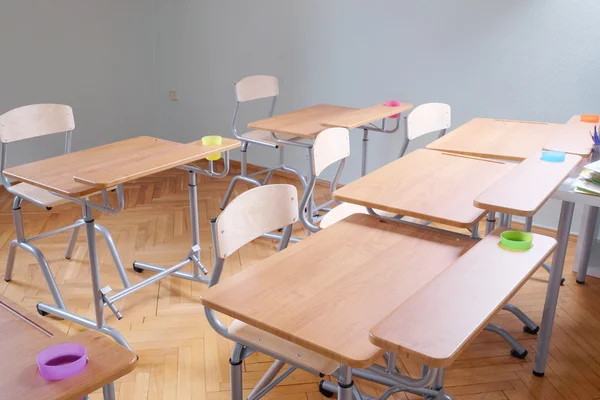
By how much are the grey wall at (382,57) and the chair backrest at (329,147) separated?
1.36m

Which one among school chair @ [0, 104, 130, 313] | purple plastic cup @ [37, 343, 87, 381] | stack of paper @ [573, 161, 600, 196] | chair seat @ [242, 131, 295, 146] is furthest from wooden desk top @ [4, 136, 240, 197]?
stack of paper @ [573, 161, 600, 196]

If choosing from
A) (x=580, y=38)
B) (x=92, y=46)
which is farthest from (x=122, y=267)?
(x=580, y=38)

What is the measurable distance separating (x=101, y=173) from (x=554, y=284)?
1700mm

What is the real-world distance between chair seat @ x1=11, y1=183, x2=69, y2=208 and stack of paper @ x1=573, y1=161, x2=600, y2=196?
205 centimetres

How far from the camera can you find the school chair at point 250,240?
153cm

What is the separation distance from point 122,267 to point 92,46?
7.67 ft

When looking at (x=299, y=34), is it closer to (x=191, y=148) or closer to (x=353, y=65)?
(x=353, y=65)

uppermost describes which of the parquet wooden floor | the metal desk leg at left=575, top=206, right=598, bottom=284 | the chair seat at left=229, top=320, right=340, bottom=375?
the chair seat at left=229, top=320, right=340, bottom=375

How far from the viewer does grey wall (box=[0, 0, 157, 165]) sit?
414 cm

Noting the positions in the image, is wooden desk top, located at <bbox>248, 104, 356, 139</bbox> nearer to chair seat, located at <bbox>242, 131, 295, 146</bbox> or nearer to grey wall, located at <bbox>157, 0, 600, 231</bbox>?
chair seat, located at <bbox>242, 131, 295, 146</bbox>

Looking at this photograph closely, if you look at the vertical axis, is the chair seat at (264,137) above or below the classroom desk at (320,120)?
below

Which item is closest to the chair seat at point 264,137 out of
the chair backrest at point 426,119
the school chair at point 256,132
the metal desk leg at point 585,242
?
the school chair at point 256,132

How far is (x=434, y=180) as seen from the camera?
2.10 m

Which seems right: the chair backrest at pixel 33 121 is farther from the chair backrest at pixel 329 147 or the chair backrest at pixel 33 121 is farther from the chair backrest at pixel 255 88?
the chair backrest at pixel 329 147
